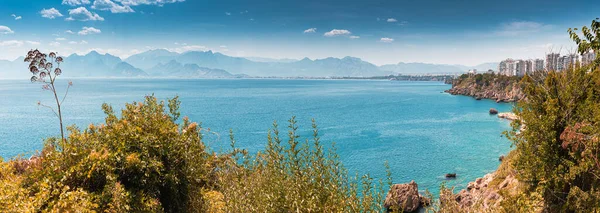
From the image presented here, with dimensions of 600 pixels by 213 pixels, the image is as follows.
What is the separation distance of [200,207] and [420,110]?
307 feet

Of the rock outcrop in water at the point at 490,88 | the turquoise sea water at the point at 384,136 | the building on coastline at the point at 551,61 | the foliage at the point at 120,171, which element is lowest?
the turquoise sea water at the point at 384,136

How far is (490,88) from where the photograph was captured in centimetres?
13750

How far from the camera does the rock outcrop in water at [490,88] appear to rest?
11906 cm

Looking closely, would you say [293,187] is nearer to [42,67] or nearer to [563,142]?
[42,67]

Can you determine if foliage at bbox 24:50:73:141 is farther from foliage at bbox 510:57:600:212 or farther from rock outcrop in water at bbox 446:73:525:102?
rock outcrop in water at bbox 446:73:525:102

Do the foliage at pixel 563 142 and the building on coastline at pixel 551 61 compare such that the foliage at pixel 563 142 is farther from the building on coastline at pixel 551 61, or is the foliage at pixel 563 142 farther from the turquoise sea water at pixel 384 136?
the turquoise sea water at pixel 384 136

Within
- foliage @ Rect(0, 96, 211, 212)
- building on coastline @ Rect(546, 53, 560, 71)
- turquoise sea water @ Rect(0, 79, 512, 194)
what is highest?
building on coastline @ Rect(546, 53, 560, 71)

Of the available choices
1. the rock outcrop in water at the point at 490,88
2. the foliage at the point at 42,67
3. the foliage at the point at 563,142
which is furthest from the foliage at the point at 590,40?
the rock outcrop in water at the point at 490,88

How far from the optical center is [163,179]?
11633 millimetres

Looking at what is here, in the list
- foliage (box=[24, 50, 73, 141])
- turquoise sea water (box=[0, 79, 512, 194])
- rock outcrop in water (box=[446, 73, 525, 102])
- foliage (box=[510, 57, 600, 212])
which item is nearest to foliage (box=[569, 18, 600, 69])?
foliage (box=[510, 57, 600, 212])

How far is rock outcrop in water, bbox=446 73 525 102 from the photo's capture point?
119062mm

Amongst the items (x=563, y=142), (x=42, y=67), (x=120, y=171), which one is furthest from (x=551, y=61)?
(x=42, y=67)

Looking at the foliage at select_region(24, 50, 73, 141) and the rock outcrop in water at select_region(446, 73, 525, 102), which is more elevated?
the foliage at select_region(24, 50, 73, 141)

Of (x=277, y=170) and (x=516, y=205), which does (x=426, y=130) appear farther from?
(x=277, y=170)
